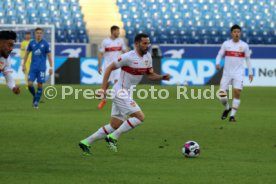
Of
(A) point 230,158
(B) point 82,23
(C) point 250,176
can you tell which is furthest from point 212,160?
(B) point 82,23

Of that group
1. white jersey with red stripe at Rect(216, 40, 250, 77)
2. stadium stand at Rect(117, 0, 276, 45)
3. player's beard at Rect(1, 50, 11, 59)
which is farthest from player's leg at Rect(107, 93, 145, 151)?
stadium stand at Rect(117, 0, 276, 45)

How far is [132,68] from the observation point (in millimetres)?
12312

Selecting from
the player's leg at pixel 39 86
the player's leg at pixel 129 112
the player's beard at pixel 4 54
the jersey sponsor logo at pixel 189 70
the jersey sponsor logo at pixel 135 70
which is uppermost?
the player's beard at pixel 4 54

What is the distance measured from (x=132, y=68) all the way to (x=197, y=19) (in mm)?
29318

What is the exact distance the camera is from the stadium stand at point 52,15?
127 feet

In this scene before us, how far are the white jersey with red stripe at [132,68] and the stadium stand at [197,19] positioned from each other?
27.0 metres

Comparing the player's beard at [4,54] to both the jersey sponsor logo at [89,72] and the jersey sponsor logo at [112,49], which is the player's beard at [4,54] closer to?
the jersey sponsor logo at [112,49]

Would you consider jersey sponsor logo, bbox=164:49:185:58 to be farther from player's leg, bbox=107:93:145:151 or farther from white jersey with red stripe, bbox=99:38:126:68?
player's leg, bbox=107:93:145:151

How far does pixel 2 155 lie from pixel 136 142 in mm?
2848

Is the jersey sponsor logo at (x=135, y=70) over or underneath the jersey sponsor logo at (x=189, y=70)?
over

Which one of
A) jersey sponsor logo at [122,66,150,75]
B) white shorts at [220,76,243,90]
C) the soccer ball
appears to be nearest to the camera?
the soccer ball

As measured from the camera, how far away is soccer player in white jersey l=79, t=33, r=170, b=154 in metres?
12.0

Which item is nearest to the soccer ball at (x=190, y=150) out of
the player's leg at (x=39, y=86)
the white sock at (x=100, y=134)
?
the white sock at (x=100, y=134)

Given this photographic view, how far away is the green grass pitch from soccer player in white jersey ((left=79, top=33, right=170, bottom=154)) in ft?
0.99
